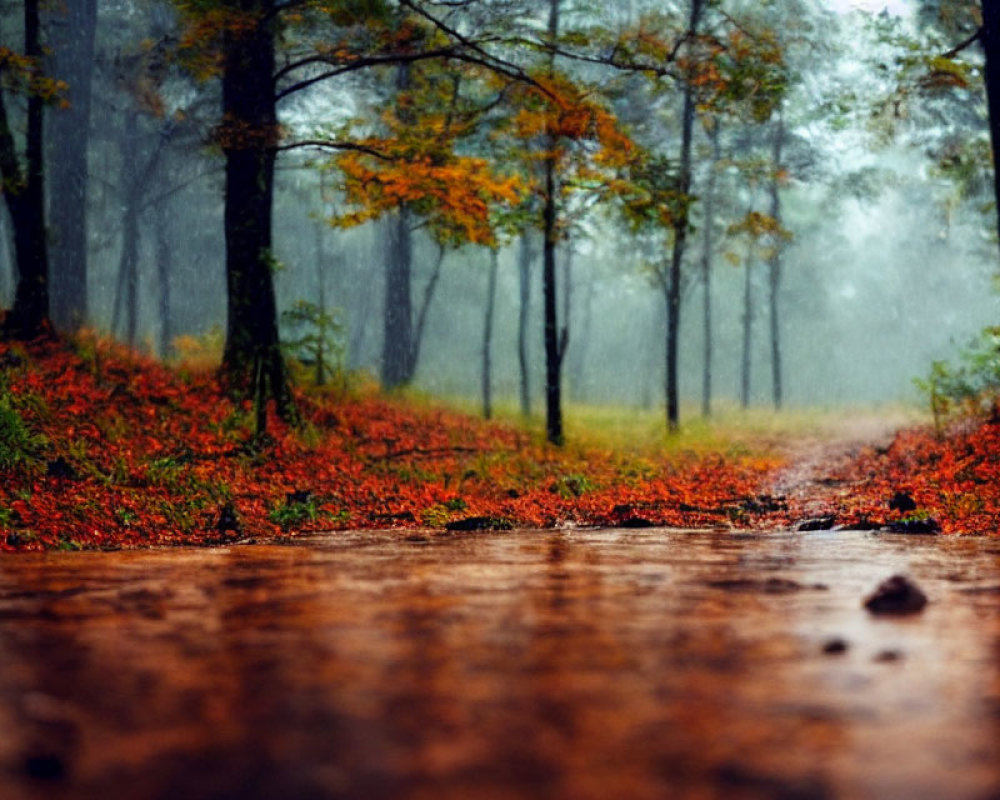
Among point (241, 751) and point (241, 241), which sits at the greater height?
point (241, 241)

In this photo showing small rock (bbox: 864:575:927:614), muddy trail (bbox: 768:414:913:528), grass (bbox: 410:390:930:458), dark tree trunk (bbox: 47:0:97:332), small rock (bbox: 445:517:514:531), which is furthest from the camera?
dark tree trunk (bbox: 47:0:97:332)

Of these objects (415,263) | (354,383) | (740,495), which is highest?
(415,263)

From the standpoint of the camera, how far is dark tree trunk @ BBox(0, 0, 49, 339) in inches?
457

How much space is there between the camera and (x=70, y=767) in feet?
6.12

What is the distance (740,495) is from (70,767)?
858cm

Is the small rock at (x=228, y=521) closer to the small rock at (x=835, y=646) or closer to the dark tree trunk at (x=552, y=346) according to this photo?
the small rock at (x=835, y=646)

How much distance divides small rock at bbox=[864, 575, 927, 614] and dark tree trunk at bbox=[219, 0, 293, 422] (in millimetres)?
9521

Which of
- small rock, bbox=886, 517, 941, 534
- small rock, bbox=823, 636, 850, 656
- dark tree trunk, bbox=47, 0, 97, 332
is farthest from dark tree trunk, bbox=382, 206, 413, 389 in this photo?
small rock, bbox=823, 636, 850, 656

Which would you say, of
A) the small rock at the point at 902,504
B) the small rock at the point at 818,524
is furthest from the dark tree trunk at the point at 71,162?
the small rock at the point at 902,504

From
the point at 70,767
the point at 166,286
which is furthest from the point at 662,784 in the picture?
the point at 166,286

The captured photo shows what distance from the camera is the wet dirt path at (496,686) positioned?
71.0 inches

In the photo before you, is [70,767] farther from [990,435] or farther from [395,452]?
[990,435]

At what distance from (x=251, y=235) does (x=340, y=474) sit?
13.9ft

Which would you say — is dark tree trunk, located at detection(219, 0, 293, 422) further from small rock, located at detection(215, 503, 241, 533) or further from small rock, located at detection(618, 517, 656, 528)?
small rock, located at detection(618, 517, 656, 528)
